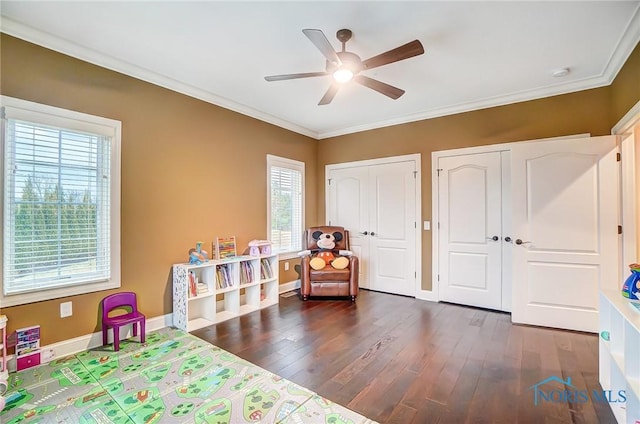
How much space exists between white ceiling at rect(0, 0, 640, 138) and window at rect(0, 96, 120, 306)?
66cm

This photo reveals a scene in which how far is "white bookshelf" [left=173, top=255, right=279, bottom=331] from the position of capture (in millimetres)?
3197

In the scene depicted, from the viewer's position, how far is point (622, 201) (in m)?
2.94

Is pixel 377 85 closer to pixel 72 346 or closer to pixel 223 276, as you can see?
pixel 223 276

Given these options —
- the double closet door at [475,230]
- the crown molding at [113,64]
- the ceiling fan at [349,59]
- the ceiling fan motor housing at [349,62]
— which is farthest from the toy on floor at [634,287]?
the crown molding at [113,64]

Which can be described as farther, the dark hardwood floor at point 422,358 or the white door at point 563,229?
the white door at point 563,229

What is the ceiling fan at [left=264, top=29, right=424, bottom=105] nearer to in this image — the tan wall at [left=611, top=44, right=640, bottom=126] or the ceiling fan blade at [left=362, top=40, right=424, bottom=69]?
the ceiling fan blade at [left=362, top=40, right=424, bottom=69]

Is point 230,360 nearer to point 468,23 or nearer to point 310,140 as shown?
point 468,23

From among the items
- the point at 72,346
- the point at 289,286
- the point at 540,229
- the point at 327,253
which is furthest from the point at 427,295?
the point at 72,346

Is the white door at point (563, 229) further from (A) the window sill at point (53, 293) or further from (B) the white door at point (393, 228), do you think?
(A) the window sill at point (53, 293)

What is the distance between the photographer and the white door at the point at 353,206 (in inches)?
193

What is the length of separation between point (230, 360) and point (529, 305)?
3158 millimetres

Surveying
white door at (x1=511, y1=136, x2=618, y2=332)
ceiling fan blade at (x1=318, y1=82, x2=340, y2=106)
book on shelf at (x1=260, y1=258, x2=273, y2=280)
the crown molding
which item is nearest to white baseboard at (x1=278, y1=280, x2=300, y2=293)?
book on shelf at (x1=260, y1=258, x2=273, y2=280)

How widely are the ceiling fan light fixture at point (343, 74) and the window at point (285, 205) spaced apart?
7.25 feet

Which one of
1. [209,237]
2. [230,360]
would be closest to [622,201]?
[230,360]
